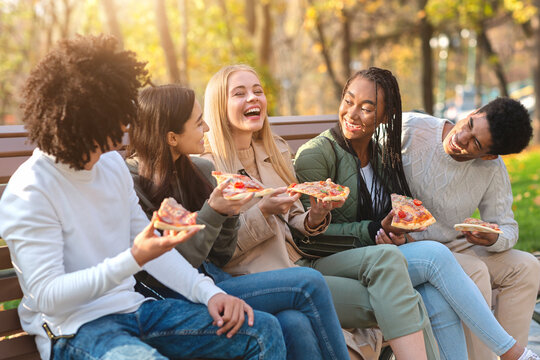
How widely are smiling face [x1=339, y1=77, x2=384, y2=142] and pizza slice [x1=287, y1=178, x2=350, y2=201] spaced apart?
46 cm

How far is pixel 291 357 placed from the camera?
8.11 ft

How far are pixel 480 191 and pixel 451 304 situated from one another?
34.6 inches

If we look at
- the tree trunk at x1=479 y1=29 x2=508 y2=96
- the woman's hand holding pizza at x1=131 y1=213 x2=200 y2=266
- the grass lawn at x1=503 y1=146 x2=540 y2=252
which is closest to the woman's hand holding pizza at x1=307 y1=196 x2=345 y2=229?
the woman's hand holding pizza at x1=131 y1=213 x2=200 y2=266

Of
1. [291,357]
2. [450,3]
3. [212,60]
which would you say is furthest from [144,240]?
[212,60]

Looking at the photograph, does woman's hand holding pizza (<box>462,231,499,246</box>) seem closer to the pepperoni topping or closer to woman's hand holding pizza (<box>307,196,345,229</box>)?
woman's hand holding pizza (<box>307,196,345,229</box>)

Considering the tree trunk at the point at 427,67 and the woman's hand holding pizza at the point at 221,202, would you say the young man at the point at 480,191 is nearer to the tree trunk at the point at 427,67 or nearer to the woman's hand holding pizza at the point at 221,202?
the woman's hand holding pizza at the point at 221,202

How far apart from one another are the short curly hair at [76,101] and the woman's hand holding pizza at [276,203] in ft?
3.21

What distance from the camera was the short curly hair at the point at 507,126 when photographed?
3322 millimetres

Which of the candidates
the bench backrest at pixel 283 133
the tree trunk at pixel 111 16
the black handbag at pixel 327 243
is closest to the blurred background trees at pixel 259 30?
the tree trunk at pixel 111 16

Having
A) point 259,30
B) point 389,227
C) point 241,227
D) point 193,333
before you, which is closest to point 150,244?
point 193,333

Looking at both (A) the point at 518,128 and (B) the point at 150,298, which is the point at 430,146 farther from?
(B) the point at 150,298

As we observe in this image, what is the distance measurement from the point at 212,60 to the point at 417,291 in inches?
724

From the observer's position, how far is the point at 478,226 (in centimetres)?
335

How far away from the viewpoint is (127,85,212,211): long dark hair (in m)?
2.79
